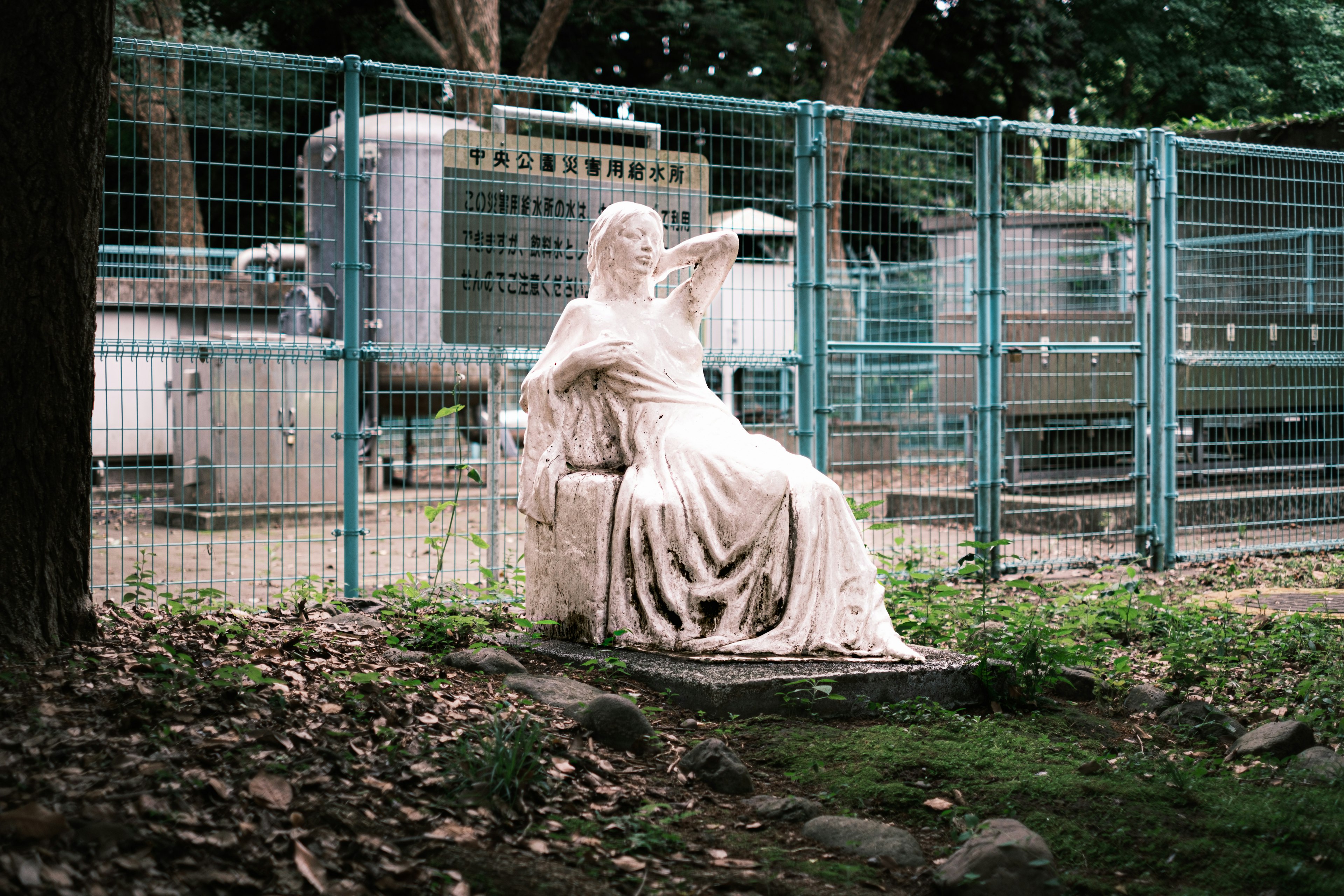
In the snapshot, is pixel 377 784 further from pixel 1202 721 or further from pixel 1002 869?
pixel 1202 721

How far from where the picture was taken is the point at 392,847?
10.0ft

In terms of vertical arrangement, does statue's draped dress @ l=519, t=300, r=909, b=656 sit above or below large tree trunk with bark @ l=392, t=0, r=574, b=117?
below

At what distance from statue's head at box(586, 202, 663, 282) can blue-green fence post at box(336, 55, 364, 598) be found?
1.62 meters

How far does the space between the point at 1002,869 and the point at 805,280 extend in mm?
5010

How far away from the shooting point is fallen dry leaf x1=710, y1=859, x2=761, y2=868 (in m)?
3.28

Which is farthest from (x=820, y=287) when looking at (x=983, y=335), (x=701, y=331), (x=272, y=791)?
(x=272, y=791)

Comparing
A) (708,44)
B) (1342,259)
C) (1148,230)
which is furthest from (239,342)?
(708,44)

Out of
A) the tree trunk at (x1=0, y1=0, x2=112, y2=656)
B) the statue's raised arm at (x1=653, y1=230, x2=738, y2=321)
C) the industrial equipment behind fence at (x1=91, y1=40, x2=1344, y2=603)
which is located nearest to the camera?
the tree trunk at (x1=0, y1=0, x2=112, y2=656)

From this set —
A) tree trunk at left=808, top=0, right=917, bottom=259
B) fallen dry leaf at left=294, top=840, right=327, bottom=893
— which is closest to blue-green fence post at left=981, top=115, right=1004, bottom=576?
fallen dry leaf at left=294, top=840, right=327, bottom=893

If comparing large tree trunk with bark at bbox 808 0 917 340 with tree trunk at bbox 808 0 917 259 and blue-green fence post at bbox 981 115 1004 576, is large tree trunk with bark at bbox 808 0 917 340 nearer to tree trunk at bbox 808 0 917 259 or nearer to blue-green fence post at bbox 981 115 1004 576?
tree trunk at bbox 808 0 917 259

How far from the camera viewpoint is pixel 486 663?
479 cm

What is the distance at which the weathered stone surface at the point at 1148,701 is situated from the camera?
5039mm

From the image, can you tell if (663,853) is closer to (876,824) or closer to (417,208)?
(876,824)

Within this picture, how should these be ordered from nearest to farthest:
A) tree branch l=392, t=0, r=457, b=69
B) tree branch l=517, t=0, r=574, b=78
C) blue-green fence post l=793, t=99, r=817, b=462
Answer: blue-green fence post l=793, t=99, r=817, b=462 < tree branch l=392, t=0, r=457, b=69 < tree branch l=517, t=0, r=574, b=78
